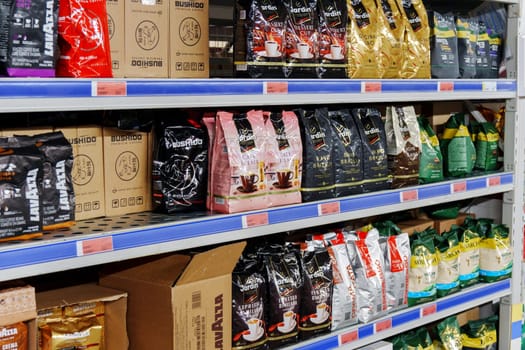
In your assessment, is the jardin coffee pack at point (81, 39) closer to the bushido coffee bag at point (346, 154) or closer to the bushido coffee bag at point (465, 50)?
the bushido coffee bag at point (346, 154)

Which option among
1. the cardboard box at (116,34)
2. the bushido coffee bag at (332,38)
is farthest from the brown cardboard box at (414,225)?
the cardboard box at (116,34)

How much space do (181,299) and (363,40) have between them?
134 cm

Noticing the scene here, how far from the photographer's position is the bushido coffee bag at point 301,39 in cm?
268

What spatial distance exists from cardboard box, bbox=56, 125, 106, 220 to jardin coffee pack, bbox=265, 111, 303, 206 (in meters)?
0.60

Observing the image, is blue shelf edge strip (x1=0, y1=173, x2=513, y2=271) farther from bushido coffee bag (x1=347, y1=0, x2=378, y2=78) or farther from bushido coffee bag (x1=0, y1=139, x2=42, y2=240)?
bushido coffee bag (x1=347, y1=0, x2=378, y2=78)

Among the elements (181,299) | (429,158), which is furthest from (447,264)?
(181,299)

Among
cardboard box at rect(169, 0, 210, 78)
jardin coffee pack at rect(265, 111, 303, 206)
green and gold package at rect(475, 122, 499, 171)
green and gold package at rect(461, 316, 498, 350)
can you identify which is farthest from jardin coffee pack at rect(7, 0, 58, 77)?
green and gold package at rect(461, 316, 498, 350)

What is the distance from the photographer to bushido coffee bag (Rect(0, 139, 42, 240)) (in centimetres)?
196

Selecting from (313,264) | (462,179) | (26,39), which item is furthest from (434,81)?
(26,39)

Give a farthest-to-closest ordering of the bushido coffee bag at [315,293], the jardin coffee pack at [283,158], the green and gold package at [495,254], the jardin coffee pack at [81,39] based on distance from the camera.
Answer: the green and gold package at [495,254] → the bushido coffee bag at [315,293] → the jardin coffee pack at [283,158] → the jardin coffee pack at [81,39]

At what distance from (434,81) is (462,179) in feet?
1.71

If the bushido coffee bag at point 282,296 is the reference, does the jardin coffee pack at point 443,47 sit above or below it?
above

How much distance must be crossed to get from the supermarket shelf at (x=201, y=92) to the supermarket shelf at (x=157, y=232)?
37cm

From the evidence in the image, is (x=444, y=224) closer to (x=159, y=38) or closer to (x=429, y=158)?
(x=429, y=158)
